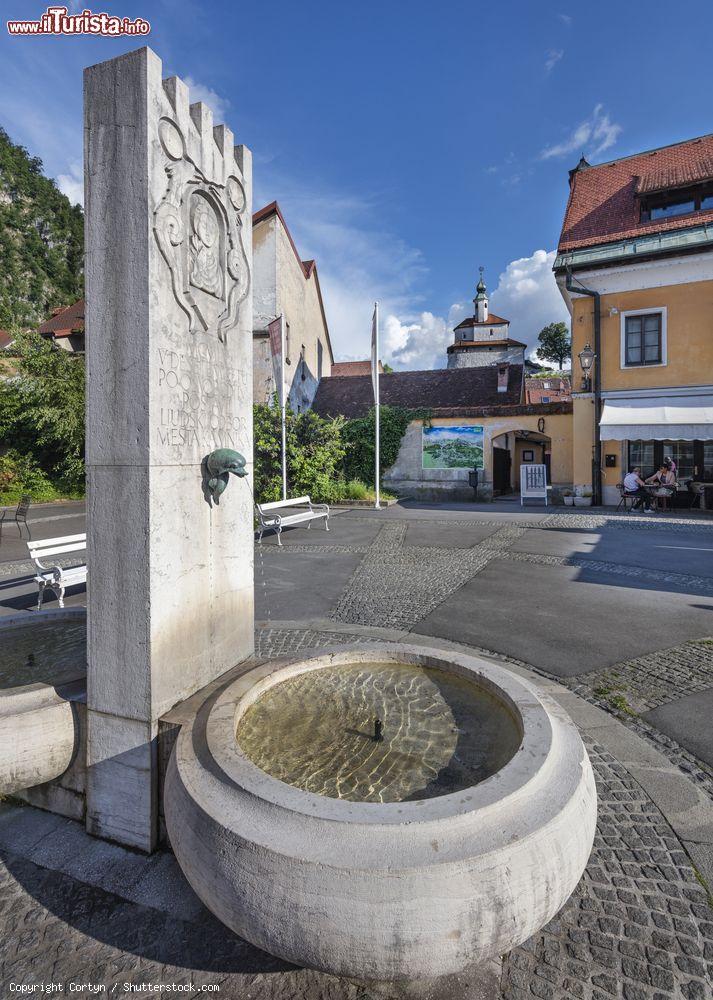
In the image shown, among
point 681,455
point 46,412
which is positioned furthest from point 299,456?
point 681,455

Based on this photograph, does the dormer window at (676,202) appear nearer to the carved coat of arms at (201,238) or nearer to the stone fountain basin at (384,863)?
the carved coat of arms at (201,238)

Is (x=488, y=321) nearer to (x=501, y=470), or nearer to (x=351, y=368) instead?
A: (x=351, y=368)

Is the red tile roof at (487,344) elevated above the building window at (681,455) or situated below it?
above

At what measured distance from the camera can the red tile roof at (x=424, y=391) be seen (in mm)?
23016

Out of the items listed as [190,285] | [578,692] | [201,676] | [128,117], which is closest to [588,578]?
[578,692]

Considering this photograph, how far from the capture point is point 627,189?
19469 mm

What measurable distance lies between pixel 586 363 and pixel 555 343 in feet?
202

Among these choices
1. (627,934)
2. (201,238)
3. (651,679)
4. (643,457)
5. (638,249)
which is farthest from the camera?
(643,457)

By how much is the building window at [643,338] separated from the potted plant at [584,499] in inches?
174

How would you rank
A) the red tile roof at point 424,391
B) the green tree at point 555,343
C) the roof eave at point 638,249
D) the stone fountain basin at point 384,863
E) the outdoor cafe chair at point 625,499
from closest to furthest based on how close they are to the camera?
the stone fountain basin at point 384,863, the roof eave at point 638,249, the outdoor cafe chair at point 625,499, the red tile roof at point 424,391, the green tree at point 555,343

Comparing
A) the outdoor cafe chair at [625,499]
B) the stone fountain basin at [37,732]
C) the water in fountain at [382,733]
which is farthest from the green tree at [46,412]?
the water in fountain at [382,733]

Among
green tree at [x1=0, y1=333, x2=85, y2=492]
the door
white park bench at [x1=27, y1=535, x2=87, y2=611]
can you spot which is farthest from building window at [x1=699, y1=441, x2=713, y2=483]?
green tree at [x1=0, y1=333, x2=85, y2=492]

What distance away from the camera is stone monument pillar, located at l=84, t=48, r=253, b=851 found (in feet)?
8.14

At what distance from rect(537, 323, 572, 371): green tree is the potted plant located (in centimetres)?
6165
